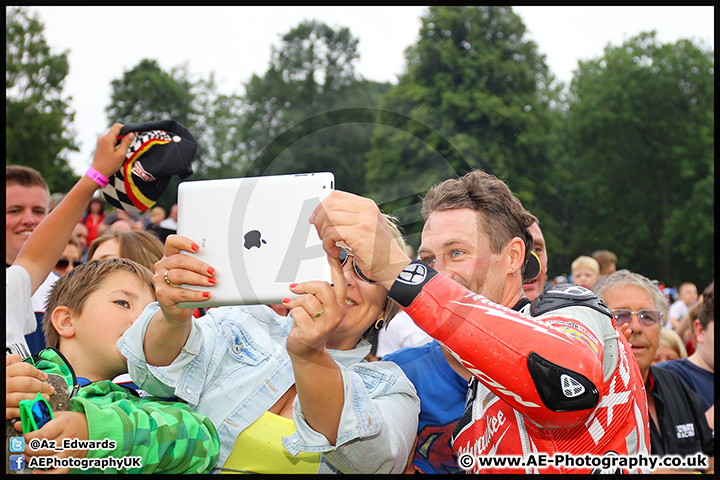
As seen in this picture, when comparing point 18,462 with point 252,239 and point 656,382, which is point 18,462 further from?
point 656,382

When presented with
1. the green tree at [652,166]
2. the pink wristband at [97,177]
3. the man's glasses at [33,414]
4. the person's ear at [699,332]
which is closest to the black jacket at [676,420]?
the person's ear at [699,332]

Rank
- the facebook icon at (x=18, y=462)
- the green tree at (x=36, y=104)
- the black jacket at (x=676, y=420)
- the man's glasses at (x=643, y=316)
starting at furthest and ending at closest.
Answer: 1. the green tree at (x=36, y=104)
2. the man's glasses at (x=643, y=316)
3. the black jacket at (x=676, y=420)
4. the facebook icon at (x=18, y=462)

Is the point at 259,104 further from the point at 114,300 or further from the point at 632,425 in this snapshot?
the point at 632,425

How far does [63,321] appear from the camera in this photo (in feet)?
8.46

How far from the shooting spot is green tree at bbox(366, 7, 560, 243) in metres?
11.2

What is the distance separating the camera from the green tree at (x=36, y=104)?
772 inches

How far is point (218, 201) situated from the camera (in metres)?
1.95

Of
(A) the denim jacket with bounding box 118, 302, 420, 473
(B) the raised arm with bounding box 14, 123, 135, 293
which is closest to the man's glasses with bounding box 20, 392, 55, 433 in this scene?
(A) the denim jacket with bounding box 118, 302, 420, 473

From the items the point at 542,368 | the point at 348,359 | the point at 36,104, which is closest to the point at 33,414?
the point at 348,359

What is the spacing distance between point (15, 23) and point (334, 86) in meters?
14.9

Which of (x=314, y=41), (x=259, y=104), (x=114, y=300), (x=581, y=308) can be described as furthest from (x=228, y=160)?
(x=581, y=308)

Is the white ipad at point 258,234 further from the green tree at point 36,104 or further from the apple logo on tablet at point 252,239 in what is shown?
the green tree at point 36,104

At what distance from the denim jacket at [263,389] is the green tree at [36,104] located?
776 inches

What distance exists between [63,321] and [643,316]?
329 cm
